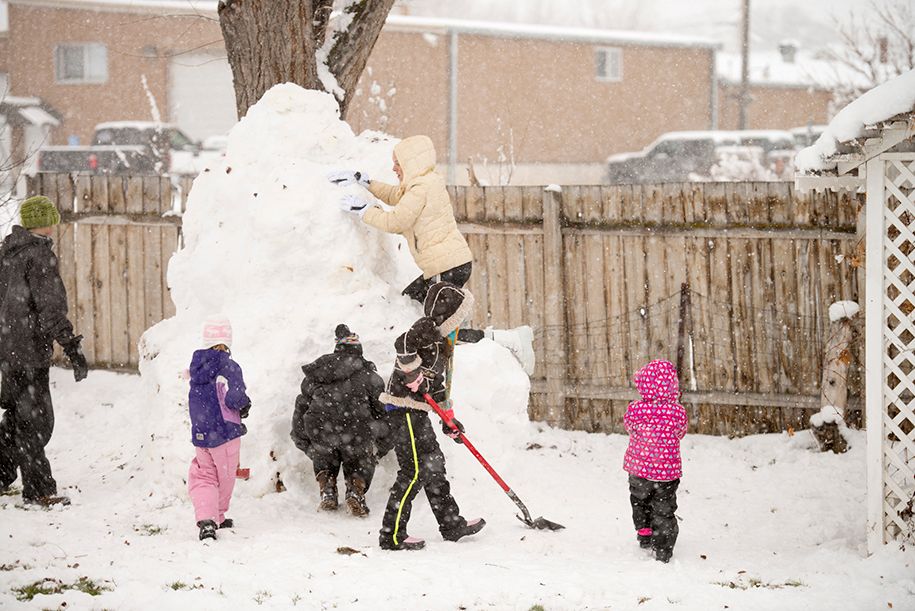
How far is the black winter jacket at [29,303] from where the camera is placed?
6.71 meters

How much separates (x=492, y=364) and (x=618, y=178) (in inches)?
824

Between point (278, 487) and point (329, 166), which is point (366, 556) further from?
point (329, 166)

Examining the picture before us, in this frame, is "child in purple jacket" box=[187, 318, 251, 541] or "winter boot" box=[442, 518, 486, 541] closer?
"child in purple jacket" box=[187, 318, 251, 541]

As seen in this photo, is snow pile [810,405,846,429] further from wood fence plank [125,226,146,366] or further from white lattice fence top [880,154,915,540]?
wood fence plank [125,226,146,366]

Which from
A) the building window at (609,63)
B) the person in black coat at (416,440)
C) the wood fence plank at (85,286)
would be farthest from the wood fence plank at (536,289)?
the building window at (609,63)

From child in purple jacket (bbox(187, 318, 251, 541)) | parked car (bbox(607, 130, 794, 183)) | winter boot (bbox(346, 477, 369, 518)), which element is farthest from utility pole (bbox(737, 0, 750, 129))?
child in purple jacket (bbox(187, 318, 251, 541))

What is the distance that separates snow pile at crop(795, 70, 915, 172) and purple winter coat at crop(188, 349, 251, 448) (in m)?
3.71

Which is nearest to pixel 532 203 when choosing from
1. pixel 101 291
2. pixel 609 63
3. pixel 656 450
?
pixel 656 450

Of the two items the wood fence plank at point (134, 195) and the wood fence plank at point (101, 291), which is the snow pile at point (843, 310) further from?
the wood fence plank at point (101, 291)

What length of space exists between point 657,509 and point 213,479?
2.64m

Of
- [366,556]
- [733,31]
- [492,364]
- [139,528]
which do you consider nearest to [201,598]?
[366,556]

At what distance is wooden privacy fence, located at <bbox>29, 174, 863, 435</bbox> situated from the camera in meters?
8.64

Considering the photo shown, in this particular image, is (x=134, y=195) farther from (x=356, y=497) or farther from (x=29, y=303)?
(x=356, y=497)

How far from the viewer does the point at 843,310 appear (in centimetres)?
813
